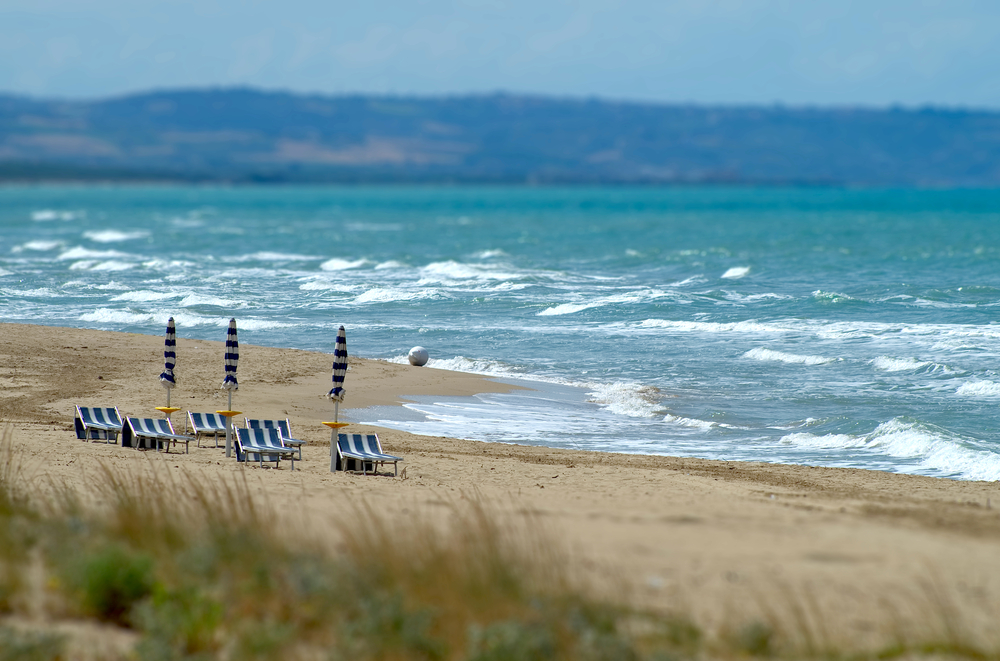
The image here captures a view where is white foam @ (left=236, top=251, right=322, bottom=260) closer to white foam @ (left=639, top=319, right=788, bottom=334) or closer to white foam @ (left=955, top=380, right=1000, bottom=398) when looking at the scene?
white foam @ (left=639, top=319, right=788, bottom=334)

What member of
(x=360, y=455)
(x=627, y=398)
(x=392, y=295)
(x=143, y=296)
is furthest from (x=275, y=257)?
(x=360, y=455)

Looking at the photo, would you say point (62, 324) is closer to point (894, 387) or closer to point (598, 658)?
point (894, 387)

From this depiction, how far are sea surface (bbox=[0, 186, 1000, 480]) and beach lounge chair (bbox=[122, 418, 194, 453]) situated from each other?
3723mm

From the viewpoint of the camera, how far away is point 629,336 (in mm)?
24547

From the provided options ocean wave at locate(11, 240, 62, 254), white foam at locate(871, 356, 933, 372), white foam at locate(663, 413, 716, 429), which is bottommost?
white foam at locate(663, 413, 716, 429)

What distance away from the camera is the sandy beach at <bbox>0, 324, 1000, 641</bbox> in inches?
236

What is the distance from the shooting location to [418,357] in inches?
828

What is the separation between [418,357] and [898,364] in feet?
30.8

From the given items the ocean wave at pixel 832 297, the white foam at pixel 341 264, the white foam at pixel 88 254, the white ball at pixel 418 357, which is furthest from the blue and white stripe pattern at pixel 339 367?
the white foam at pixel 88 254

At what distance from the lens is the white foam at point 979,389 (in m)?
17.2

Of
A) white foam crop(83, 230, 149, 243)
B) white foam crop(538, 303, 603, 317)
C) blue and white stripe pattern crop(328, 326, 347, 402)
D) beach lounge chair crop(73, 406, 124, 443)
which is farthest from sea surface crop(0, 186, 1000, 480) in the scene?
beach lounge chair crop(73, 406, 124, 443)

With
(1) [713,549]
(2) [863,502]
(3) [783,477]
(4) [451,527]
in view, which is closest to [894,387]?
(3) [783,477]

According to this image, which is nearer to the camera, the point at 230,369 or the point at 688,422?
the point at 230,369

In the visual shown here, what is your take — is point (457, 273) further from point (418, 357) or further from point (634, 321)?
point (418, 357)
